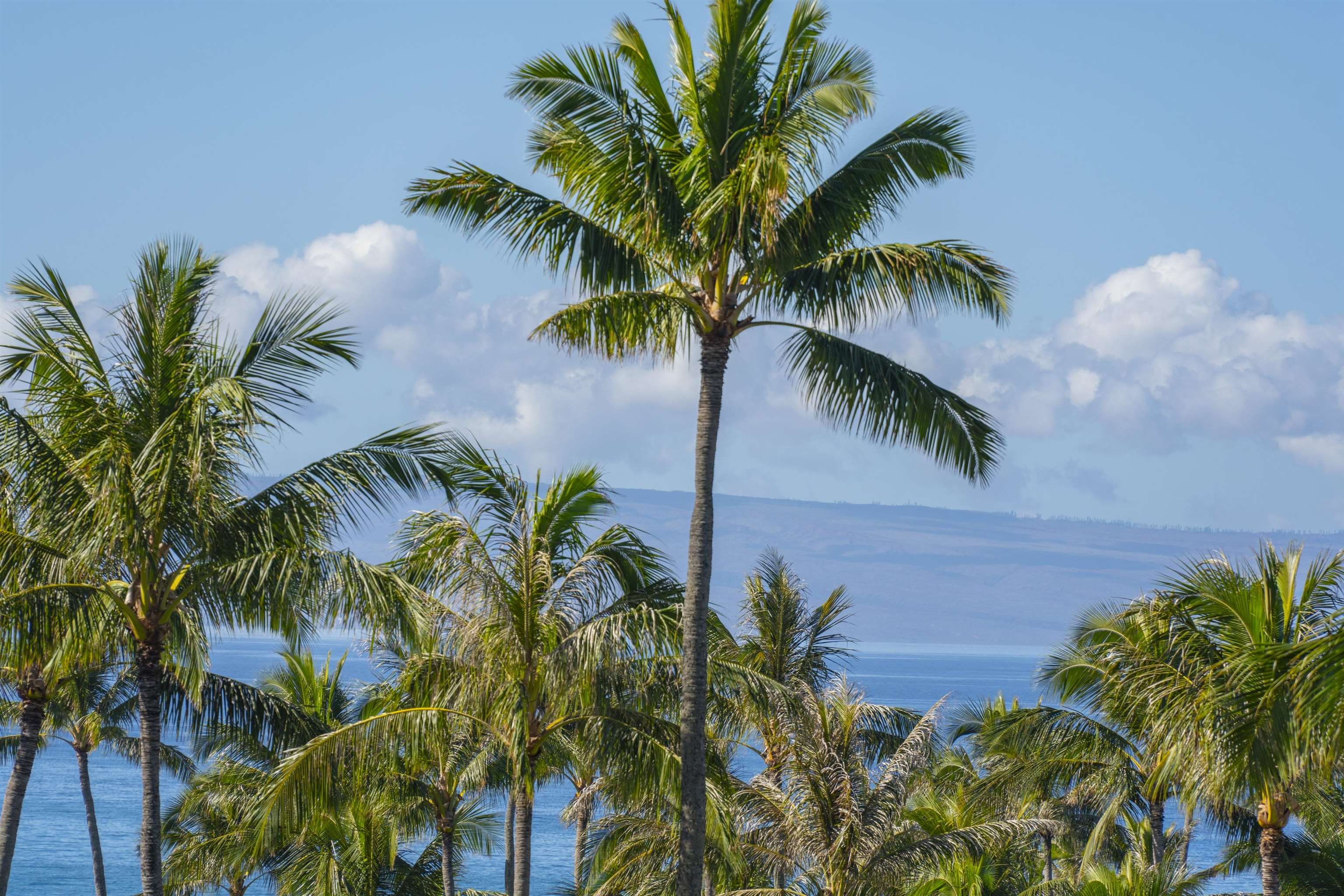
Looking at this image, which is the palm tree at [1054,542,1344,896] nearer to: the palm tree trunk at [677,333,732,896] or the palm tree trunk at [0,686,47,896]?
the palm tree trunk at [677,333,732,896]

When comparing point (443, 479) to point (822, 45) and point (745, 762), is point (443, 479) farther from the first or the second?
point (745, 762)

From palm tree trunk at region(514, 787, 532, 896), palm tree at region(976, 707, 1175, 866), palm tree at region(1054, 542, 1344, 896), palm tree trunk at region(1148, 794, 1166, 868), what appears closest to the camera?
palm tree at region(1054, 542, 1344, 896)

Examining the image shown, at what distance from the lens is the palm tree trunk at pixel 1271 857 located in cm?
2016

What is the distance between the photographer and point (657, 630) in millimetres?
16125

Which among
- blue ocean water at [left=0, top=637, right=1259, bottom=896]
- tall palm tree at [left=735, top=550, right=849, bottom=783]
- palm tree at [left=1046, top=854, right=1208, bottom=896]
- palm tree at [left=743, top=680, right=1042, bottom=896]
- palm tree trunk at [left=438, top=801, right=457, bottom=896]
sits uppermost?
tall palm tree at [left=735, top=550, right=849, bottom=783]

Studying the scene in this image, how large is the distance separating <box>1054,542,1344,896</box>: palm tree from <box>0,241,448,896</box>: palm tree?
8087 millimetres

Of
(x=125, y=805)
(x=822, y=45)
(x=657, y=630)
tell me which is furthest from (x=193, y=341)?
(x=125, y=805)

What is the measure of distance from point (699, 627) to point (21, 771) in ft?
34.7

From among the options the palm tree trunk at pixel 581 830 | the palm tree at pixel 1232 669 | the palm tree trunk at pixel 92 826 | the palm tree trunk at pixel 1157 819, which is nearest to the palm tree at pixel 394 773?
the palm tree trunk at pixel 581 830

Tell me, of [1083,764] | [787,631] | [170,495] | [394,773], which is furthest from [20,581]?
[1083,764]

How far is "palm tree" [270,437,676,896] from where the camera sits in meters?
15.8

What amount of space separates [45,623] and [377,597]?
10.7 feet

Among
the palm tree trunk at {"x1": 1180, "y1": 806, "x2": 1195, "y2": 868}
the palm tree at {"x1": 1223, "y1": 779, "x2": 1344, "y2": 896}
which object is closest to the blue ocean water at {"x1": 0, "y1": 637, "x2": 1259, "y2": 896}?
the palm tree trunk at {"x1": 1180, "y1": 806, "x2": 1195, "y2": 868}

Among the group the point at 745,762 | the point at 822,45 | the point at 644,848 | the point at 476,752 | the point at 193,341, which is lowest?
the point at 745,762
